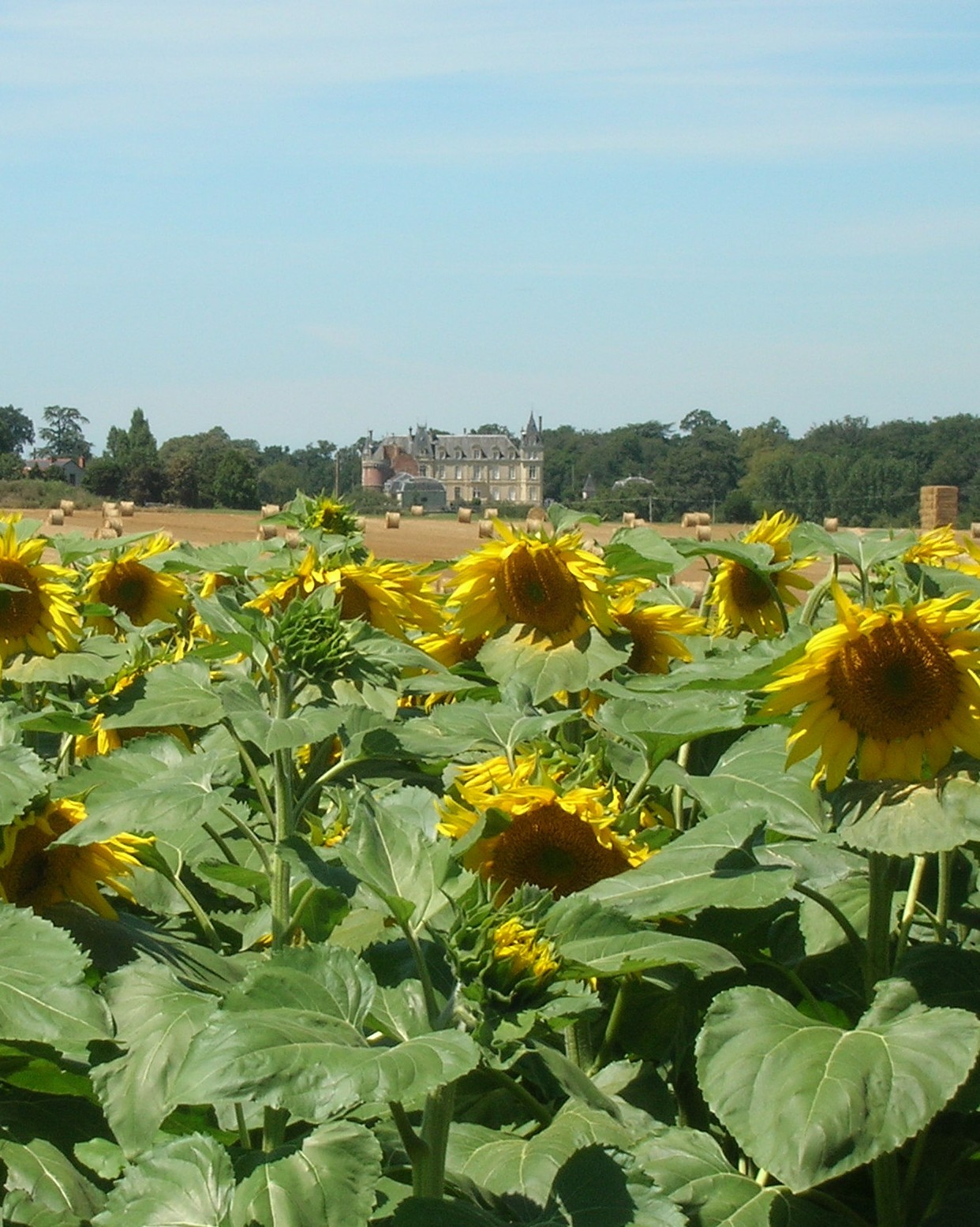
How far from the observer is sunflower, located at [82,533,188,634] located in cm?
414

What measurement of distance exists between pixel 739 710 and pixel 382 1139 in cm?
73

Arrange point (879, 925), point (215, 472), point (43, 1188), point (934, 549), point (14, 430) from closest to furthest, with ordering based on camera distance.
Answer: point (43, 1188)
point (879, 925)
point (934, 549)
point (215, 472)
point (14, 430)

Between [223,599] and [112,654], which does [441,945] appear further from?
[112,654]

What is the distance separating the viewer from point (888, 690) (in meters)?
1.88

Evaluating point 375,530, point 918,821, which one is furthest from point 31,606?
point 375,530

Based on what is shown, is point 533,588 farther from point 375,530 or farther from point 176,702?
point 375,530

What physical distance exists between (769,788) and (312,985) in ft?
2.60

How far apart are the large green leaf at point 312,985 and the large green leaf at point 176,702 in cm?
68

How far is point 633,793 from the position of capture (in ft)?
6.97

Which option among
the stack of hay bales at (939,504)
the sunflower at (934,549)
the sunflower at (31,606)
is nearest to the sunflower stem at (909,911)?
the sunflower at (934,549)

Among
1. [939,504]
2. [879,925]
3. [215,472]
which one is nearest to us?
[879,925]

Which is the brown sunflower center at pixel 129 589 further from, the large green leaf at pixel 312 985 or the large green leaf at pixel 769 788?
the large green leaf at pixel 312 985

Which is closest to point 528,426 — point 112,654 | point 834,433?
point 834,433

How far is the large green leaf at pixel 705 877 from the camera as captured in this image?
169 cm
